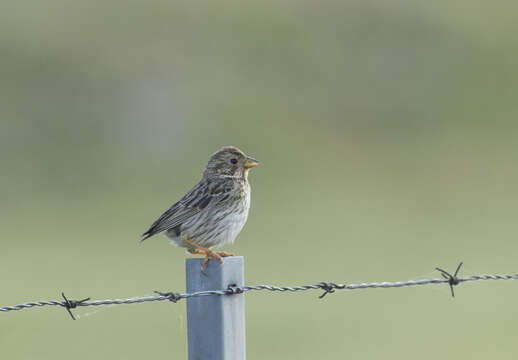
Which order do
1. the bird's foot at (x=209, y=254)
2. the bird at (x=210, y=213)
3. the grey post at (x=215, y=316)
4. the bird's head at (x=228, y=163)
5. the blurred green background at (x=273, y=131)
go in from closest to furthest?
the grey post at (x=215, y=316) → the bird's foot at (x=209, y=254) → the bird at (x=210, y=213) → the bird's head at (x=228, y=163) → the blurred green background at (x=273, y=131)

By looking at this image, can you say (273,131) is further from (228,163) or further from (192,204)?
(192,204)

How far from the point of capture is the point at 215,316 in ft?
17.7

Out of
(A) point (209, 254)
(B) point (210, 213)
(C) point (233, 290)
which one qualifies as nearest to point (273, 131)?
(B) point (210, 213)

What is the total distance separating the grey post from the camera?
537 cm

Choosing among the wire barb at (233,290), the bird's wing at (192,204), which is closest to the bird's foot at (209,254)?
the wire barb at (233,290)

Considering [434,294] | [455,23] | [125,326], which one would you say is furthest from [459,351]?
[455,23]

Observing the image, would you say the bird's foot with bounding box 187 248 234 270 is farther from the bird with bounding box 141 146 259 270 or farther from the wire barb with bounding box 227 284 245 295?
the wire barb with bounding box 227 284 245 295

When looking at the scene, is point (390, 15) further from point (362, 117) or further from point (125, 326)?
point (125, 326)

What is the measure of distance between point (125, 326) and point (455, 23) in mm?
44430

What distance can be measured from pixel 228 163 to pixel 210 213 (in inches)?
33.2

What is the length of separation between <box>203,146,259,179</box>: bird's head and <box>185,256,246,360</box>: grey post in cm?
313

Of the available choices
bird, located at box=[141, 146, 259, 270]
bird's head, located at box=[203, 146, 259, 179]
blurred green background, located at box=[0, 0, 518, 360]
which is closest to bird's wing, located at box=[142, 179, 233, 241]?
bird, located at box=[141, 146, 259, 270]

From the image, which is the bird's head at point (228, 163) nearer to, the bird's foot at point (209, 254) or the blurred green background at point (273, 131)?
the bird's foot at point (209, 254)

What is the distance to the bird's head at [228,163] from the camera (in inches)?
340
